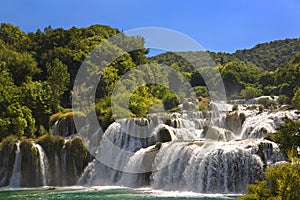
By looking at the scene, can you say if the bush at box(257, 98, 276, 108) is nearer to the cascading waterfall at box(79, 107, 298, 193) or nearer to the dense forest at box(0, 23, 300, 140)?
the dense forest at box(0, 23, 300, 140)

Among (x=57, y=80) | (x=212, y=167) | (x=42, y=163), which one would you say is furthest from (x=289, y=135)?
(x=57, y=80)

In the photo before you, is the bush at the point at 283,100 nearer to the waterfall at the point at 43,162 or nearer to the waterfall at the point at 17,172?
the waterfall at the point at 43,162

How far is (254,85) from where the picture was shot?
6138 centimetres

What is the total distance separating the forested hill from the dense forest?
15684 mm

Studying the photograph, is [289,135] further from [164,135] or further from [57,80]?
[57,80]

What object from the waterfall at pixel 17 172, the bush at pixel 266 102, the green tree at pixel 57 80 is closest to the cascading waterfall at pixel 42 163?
the waterfall at pixel 17 172

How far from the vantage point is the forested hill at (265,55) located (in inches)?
3246

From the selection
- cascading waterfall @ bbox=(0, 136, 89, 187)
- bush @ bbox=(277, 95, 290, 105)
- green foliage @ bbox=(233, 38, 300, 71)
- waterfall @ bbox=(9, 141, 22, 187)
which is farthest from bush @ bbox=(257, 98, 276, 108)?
green foliage @ bbox=(233, 38, 300, 71)

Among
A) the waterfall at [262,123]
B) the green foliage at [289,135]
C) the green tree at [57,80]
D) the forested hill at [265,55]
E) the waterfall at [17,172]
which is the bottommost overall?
the waterfall at [17,172]

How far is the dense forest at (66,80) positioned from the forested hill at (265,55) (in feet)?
51.5

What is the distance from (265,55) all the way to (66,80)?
62.6m

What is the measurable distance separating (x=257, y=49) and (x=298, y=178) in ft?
310

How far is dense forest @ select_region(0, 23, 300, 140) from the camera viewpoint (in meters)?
33.2

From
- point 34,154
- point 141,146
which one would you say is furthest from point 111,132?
point 34,154
